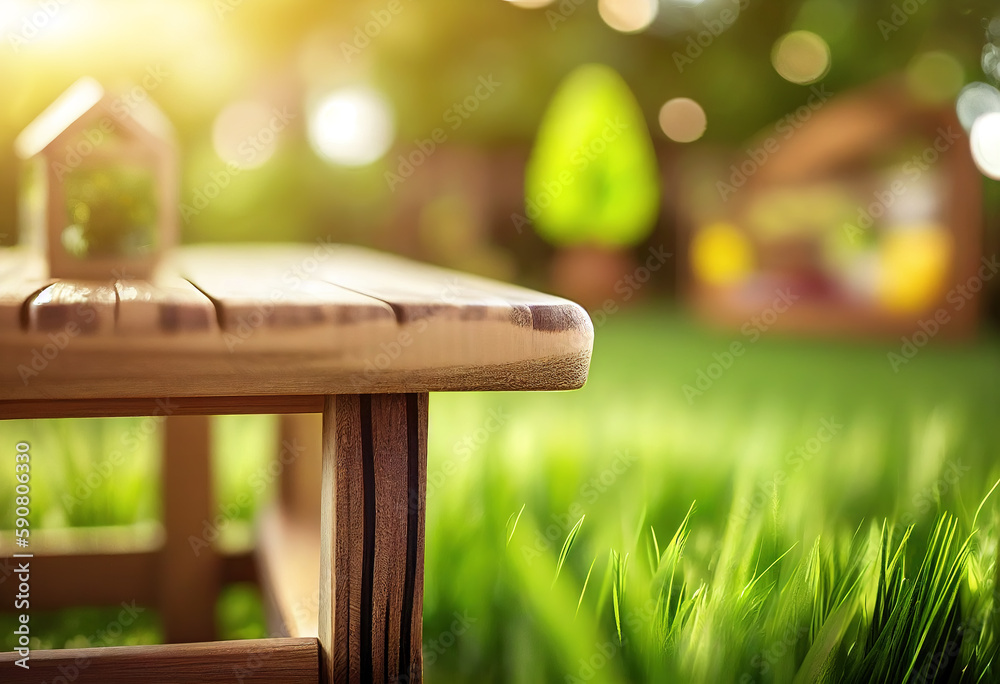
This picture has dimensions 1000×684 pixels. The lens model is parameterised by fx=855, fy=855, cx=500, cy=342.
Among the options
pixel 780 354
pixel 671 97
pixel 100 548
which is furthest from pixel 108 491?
pixel 671 97

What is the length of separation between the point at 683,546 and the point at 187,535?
0.84m

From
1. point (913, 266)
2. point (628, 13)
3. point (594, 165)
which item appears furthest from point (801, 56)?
point (913, 266)

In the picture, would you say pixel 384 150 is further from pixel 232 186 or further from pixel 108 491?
pixel 108 491

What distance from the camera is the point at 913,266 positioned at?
450 cm

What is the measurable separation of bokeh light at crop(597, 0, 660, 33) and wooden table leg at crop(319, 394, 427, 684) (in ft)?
21.5

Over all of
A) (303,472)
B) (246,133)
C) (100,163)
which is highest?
(246,133)

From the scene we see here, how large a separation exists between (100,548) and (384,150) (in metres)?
5.34

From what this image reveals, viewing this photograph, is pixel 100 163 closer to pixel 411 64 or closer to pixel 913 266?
pixel 913 266

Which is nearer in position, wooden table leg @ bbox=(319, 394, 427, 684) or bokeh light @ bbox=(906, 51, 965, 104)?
wooden table leg @ bbox=(319, 394, 427, 684)

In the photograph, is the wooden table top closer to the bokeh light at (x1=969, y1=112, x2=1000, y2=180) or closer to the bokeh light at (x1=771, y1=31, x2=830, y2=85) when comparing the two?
the bokeh light at (x1=969, y1=112, x2=1000, y2=180)

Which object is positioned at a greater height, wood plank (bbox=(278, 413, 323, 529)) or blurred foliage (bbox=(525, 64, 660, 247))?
blurred foliage (bbox=(525, 64, 660, 247))

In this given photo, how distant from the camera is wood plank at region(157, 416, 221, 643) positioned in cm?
127

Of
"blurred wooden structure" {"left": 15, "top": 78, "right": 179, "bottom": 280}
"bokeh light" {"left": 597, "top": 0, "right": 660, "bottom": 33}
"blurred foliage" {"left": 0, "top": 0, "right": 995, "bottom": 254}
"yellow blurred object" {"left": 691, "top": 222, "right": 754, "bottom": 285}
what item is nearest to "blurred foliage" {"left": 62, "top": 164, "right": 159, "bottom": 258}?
"blurred wooden structure" {"left": 15, "top": 78, "right": 179, "bottom": 280}

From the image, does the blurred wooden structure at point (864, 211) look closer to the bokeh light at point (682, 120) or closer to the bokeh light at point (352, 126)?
the bokeh light at point (682, 120)
